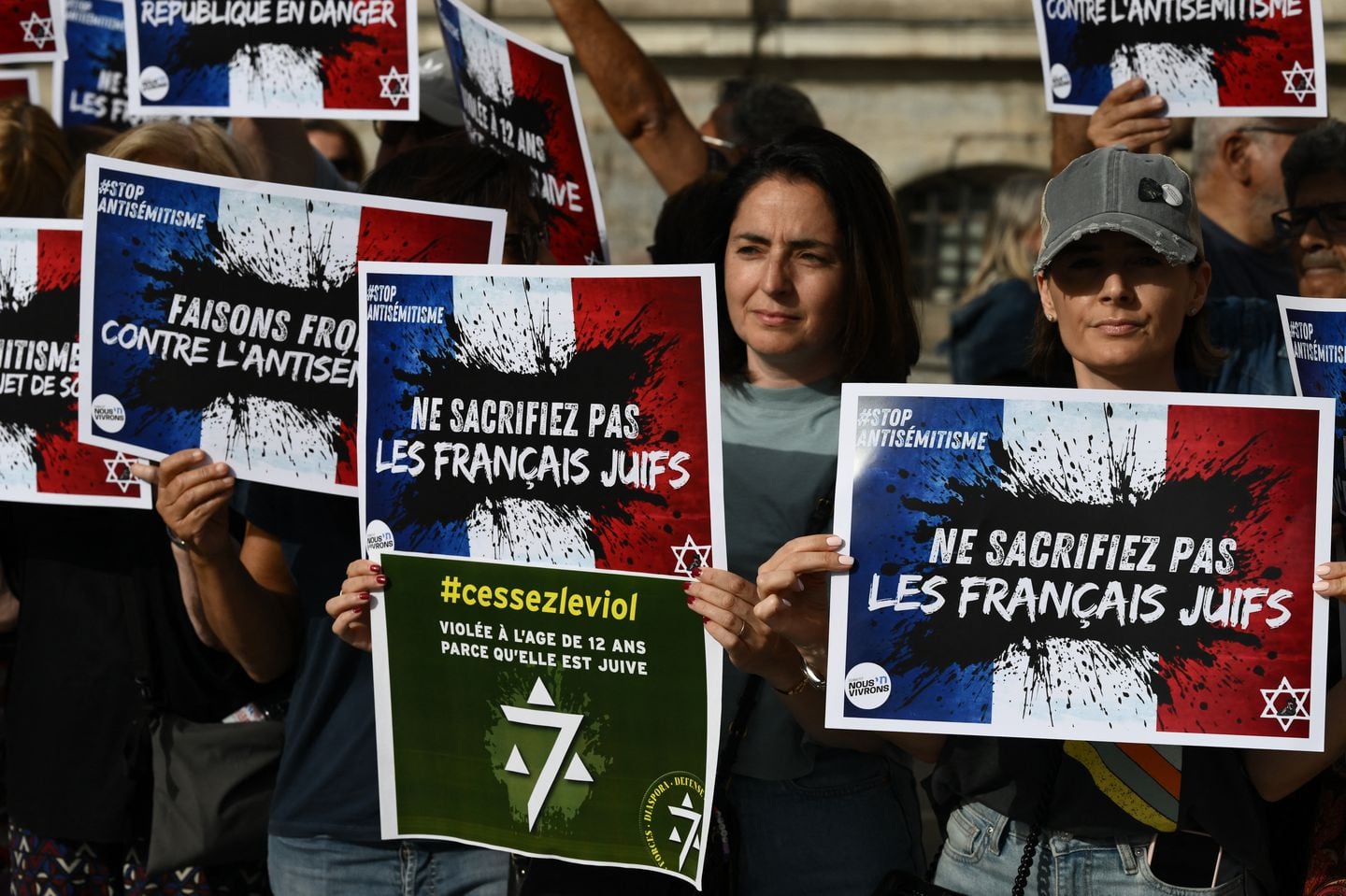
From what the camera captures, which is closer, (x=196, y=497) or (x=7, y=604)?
(x=196, y=497)

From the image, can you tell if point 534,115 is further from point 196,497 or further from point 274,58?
point 196,497

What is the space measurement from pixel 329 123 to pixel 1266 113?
149 inches

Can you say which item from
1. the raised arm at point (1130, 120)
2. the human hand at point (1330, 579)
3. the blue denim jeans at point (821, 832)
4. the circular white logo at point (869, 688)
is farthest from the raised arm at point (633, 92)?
the human hand at point (1330, 579)

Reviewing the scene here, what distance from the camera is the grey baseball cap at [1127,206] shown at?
104 inches

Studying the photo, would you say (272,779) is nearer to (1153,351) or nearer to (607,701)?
(607,701)

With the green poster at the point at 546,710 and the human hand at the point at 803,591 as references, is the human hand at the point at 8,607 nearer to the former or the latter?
the green poster at the point at 546,710

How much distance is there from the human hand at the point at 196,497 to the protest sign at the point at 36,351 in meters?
0.48

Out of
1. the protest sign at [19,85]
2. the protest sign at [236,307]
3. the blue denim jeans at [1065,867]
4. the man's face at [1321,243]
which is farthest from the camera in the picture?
the protest sign at [19,85]

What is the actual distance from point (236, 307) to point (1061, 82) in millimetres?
1903

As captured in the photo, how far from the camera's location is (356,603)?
279 cm

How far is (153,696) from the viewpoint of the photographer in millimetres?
3348

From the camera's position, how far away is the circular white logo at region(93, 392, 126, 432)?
3.08 m

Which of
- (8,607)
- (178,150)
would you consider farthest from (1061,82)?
(8,607)

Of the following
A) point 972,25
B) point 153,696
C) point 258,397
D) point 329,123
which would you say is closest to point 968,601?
point 258,397
